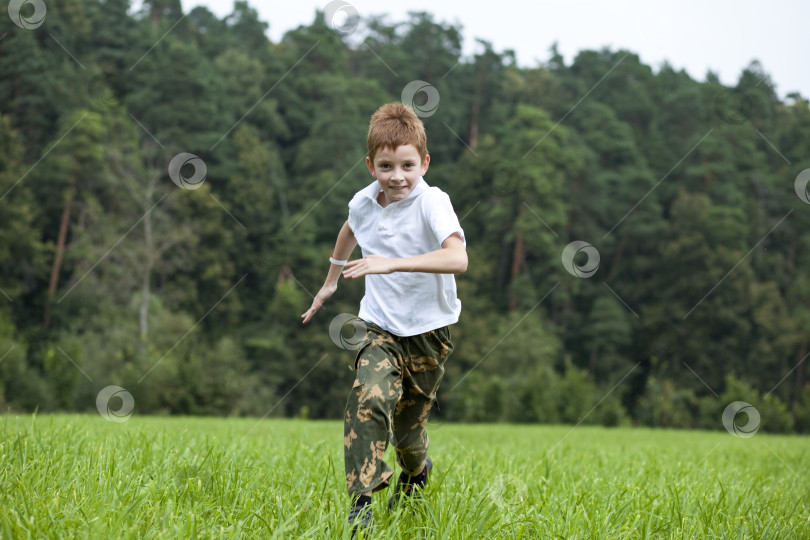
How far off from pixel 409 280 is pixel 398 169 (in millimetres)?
468

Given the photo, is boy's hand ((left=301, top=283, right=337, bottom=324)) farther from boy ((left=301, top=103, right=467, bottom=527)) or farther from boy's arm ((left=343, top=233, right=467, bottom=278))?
boy's arm ((left=343, top=233, right=467, bottom=278))

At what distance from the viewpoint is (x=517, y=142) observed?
50281mm

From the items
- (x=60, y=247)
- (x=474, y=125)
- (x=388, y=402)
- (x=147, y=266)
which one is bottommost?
(x=60, y=247)

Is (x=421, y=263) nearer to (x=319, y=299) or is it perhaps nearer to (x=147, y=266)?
(x=319, y=299)

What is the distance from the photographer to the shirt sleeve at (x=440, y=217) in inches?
127

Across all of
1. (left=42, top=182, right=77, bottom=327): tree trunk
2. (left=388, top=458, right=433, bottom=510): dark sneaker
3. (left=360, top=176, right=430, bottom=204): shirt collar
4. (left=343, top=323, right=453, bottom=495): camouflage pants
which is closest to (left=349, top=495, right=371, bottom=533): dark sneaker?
(left=343, top=323, right=453, bottom=495): camouflage pants

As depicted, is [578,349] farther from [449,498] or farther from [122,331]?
[449,498]

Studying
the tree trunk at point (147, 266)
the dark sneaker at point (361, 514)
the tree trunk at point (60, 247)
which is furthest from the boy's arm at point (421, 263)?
the tree trunk at point (60, 247)

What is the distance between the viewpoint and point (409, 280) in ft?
11.3

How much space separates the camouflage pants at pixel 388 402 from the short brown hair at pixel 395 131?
765 millimetres

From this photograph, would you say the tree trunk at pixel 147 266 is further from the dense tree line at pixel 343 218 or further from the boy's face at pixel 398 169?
the boy's face at pixel 398 169

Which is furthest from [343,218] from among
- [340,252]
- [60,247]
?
[340,252]

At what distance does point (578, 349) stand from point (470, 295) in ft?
27.9

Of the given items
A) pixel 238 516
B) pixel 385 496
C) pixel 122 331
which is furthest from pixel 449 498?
pixel 122 331
